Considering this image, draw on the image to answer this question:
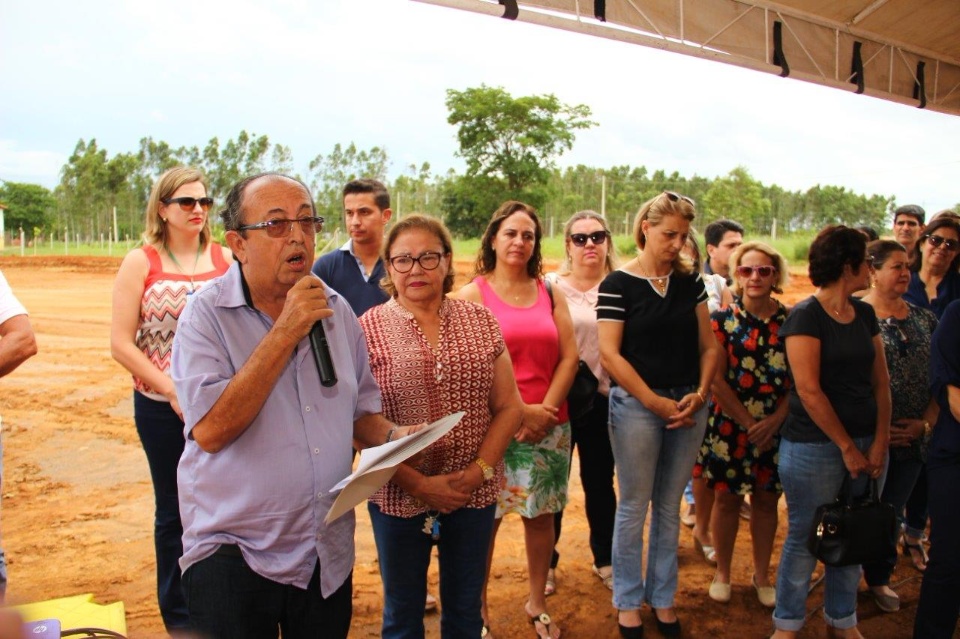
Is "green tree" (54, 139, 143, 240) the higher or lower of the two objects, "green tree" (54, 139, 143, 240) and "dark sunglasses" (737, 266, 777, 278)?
the higher

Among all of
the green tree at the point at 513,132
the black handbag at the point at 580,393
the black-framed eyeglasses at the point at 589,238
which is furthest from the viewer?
the green tree at the point at 513,132

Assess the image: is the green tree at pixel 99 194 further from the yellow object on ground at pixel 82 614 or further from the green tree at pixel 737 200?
the yellow object on ground at pixel 82 614

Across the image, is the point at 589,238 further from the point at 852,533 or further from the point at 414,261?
Answer: the point at 852,533

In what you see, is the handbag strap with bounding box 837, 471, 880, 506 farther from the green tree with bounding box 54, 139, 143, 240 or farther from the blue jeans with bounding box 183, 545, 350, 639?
the green tree with bounding box 54, 139, 143, 240

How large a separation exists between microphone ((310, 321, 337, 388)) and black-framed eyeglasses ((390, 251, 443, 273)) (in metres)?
0.71

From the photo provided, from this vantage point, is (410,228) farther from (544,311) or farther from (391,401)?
(544,311)

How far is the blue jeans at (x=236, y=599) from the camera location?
1767 millimetres

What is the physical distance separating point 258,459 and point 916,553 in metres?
4.46

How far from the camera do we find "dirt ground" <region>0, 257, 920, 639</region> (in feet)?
11.9

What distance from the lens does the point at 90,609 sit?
2922mm

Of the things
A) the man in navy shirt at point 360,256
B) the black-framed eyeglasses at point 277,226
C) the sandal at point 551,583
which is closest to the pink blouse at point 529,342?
the man in navy shirt at point 360,256

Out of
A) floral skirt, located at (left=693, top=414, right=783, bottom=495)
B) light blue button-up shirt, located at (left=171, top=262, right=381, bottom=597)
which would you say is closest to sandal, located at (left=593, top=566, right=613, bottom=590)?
floral skirt, located at (left=693, top=414, right=783, bottom=495)

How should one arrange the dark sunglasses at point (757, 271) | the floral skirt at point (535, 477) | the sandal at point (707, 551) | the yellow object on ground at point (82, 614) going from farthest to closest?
the sandal at point (707, 551) < the dark sunglasses at point (757, 271) < the floral skirt at point (535, 477) < the yellow object on ground at point (82, 614)

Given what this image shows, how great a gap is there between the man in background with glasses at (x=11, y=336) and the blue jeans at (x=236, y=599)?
4.52 feet
